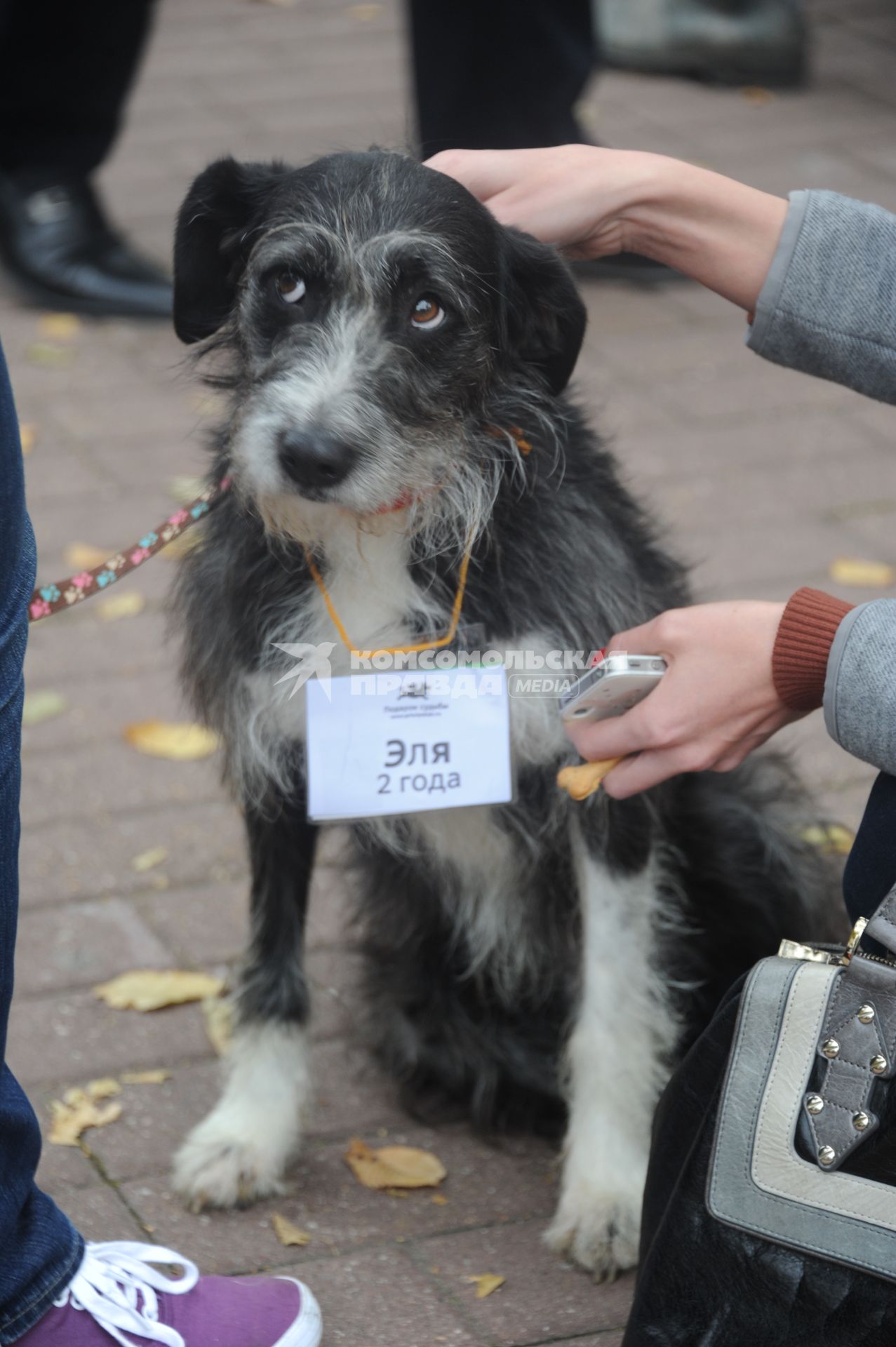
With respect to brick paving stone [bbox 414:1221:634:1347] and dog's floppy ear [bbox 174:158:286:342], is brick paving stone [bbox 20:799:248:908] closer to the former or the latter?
brick paving stone [bbox 414:1221:634:1347]

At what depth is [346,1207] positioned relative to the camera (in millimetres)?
2760

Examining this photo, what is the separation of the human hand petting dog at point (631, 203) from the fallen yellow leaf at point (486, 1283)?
5.22ft

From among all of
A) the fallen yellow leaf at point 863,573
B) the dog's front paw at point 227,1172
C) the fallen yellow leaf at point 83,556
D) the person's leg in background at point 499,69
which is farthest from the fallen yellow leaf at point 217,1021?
the person's leg in background at point 499,69

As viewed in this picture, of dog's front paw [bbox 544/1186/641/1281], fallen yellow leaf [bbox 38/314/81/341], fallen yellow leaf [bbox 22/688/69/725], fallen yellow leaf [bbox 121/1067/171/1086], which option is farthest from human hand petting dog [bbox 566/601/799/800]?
fallen yellow leaf [bbox 38/314/81/341]

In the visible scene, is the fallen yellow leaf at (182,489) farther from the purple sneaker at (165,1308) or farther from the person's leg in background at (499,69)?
the purple sneaker at (165,1308)

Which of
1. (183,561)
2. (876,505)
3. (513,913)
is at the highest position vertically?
(183,561)

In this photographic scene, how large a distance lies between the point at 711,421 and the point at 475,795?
346 cm

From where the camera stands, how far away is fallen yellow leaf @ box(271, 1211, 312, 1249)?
8.75 ft

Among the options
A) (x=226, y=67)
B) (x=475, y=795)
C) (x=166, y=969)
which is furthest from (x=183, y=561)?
(x=226, y=67)

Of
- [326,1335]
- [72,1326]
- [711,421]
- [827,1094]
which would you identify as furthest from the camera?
[711,421]

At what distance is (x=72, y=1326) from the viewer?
2062 mm

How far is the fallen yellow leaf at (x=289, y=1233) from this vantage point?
2666 mm

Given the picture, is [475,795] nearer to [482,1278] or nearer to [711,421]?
[482,1278]

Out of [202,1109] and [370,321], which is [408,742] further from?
[202,1109]
